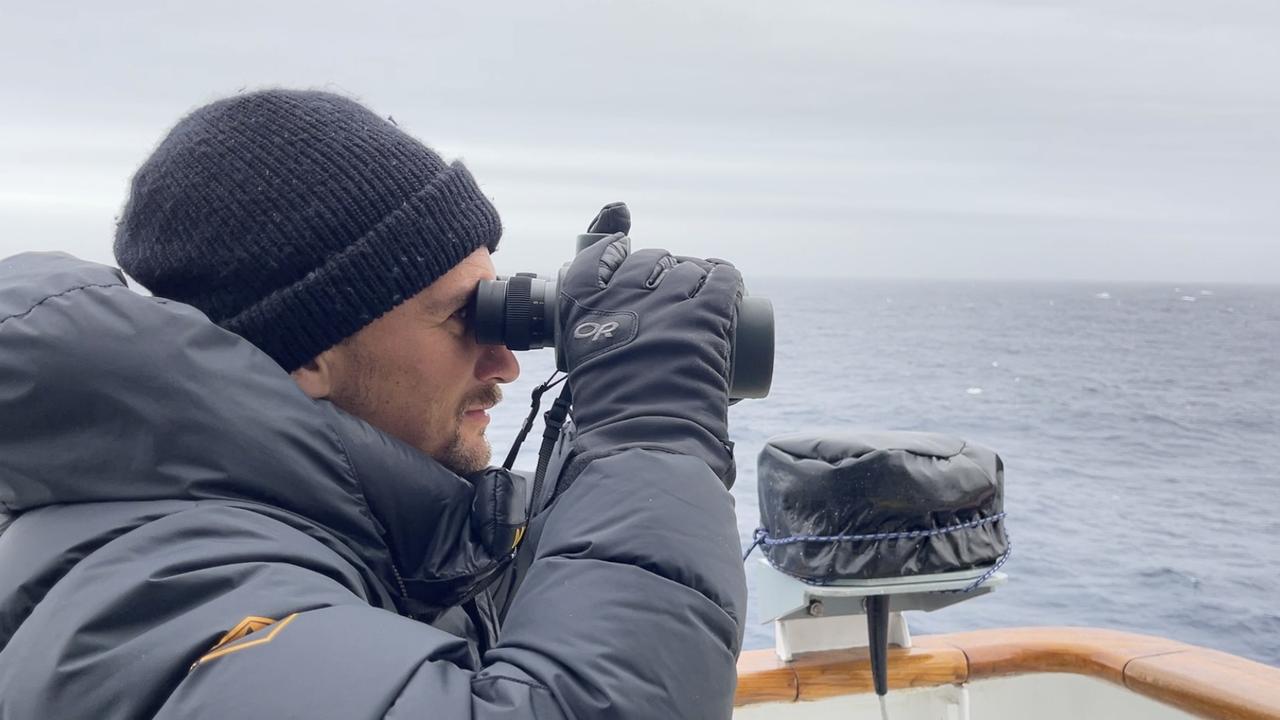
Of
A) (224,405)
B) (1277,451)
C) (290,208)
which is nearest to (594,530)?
(224,405)

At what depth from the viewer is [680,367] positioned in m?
0.81

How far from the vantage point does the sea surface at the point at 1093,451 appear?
5.29 m

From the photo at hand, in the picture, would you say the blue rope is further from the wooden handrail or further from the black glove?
the black glove

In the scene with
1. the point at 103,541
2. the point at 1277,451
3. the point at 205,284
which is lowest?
the point at 1277,451

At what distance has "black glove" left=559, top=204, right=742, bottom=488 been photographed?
0.79 metres

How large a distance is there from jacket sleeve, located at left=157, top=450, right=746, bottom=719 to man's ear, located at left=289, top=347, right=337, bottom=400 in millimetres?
260

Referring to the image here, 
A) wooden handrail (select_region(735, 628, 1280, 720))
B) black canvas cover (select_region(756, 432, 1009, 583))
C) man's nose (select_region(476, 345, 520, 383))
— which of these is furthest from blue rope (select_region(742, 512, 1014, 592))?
man's nose (select_region(476, 345, 520, 383))

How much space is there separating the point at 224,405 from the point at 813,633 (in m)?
1.25

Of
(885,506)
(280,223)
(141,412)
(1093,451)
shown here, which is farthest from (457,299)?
(1093,451)

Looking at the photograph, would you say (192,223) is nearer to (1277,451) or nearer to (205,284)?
(205,284)

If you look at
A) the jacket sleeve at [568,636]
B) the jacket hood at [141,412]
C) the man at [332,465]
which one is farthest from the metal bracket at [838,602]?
the jacket hood at [141,412]

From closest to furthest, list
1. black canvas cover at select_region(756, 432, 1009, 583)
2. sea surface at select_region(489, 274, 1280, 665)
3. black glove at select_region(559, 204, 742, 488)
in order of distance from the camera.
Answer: black glove at select_region(559, 204, 742, 488) < black canvas cover at select_region(756, 432, 1009, 583) < sea surface at select_region(489, 274, 1280, 665)

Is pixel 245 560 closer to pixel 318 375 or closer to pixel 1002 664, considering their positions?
pixel 318 375

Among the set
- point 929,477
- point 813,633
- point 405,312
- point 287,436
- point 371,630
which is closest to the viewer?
point 371,630
